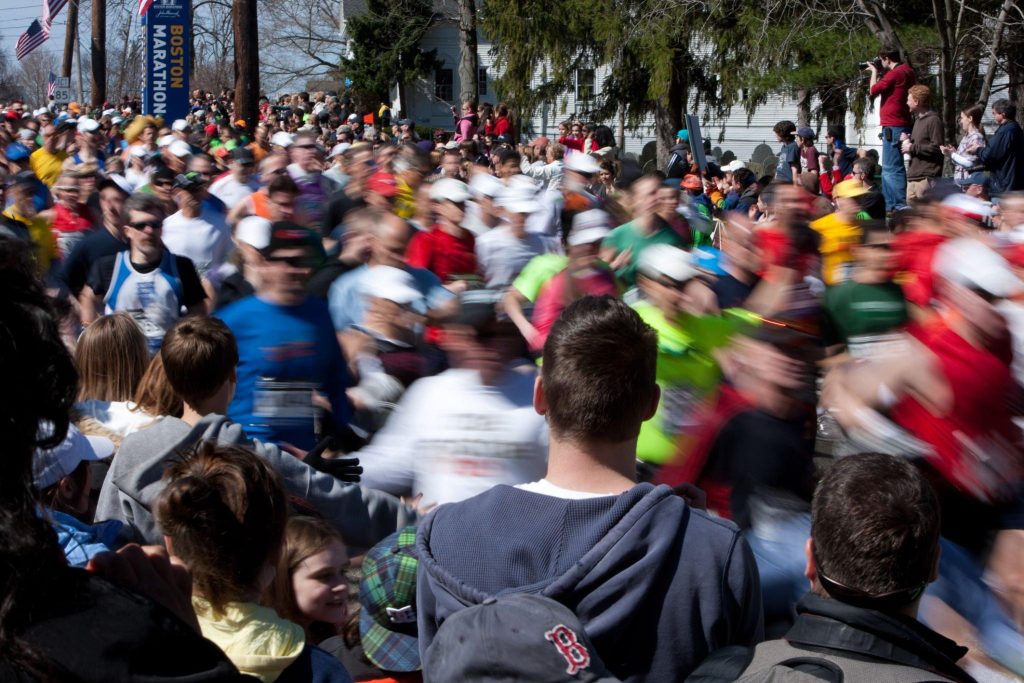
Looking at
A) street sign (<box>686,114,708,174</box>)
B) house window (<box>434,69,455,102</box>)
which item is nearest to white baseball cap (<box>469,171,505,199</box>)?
street sign (<box>686,114,708,174</box>)

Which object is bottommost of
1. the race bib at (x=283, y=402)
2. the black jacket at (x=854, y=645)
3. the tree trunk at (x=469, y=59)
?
the race bib at (x=283, y=402)

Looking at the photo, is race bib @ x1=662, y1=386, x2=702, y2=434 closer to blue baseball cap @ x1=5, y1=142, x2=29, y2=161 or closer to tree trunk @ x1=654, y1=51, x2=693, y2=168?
blue baseball cap @ x1=5, y1=142, x2=29, y2=161

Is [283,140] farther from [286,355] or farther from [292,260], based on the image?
[286,355]

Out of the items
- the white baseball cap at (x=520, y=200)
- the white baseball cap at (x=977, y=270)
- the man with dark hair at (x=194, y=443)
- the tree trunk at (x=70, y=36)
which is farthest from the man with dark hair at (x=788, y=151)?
the tree trunk at (x=70, y=36)

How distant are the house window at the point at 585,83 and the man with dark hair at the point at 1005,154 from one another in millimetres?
23988

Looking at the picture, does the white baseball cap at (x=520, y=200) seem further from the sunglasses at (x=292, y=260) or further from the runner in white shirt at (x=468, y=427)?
the runner in white shirt at (x=468, y=427)

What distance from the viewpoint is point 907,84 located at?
1456 centimetres

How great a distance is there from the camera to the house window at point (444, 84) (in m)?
56.5

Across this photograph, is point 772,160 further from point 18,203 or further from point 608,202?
point 18,203

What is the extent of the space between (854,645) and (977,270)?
2617mm

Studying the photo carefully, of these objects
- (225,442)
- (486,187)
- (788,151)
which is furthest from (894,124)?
(225,442)

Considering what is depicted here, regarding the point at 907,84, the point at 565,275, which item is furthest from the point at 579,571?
the point at 907,84

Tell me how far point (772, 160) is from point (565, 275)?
90.5 ft

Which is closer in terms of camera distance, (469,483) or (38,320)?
(38,320)
